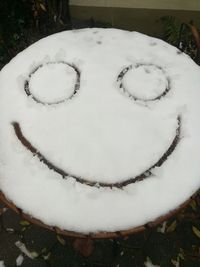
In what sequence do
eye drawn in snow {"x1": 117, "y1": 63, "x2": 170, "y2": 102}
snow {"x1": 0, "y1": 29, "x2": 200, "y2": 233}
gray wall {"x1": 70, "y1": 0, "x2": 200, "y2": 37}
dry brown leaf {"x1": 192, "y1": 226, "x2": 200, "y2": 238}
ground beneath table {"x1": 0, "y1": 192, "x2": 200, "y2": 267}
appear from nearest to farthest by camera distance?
snow {"x1": 0, "y1": 29, "x2": 200, "y2": 233} < eye drawn in snow {"x1": 117, "y1": 63, "x2": 170, "y2": 102} < ground beneath table {"x1": 0, "y1": 192, "x2": 200, "y2": 267} < dry brown leaf {"x1": 192, "y1": 226, "x2": 200, "y2": 238} < gray wall {"x1": 70, "y1": 0, "x2": 200, "y2": 37}

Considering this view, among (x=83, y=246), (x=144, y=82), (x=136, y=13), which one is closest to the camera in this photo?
(x=144, y=82)

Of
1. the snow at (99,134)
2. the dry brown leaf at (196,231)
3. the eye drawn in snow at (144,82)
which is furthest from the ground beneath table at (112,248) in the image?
the eye drawn in snow at (144,82)

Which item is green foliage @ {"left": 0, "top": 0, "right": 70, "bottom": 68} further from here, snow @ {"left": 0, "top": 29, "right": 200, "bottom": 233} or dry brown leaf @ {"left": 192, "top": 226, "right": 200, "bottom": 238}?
dry brown leaf @ {"left": 192, "top": 226, "right": 200, "bottom": 238}

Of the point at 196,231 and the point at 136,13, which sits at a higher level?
the point at 136,13

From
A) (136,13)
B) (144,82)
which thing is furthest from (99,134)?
(136,13)

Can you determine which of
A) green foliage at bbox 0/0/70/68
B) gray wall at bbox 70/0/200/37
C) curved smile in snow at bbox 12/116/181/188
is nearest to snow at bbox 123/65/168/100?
curved smile in snow at bbox 12/116/181/188

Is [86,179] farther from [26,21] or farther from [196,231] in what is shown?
[26,21]

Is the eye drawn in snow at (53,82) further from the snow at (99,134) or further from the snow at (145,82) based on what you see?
the snow at (145,82)
